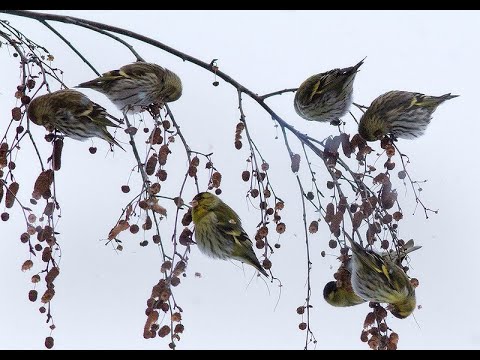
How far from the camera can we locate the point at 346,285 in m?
3.06

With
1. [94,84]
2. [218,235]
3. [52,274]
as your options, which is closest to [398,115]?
[218,235]

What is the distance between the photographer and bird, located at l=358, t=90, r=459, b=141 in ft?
11.8

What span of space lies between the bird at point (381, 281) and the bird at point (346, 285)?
4 centimetres

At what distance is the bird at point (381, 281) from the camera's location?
2.98 meters

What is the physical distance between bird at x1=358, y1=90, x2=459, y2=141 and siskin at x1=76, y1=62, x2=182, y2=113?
114 centimetres

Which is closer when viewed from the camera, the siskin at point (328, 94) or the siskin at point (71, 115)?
the siskin at point (71, 115)

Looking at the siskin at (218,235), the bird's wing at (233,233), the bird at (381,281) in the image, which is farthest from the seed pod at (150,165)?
the bird at (381,281)

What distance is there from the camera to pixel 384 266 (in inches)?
126

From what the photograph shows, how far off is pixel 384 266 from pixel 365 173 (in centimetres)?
52

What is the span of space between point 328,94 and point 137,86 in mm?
1113

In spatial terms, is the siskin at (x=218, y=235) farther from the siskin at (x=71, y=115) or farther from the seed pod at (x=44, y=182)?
the seed pod at (x=44, y=182)

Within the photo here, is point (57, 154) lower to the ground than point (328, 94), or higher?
lower

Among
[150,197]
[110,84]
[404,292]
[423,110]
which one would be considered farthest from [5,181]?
[423,110]

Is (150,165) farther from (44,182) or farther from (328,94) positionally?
(328,94)
